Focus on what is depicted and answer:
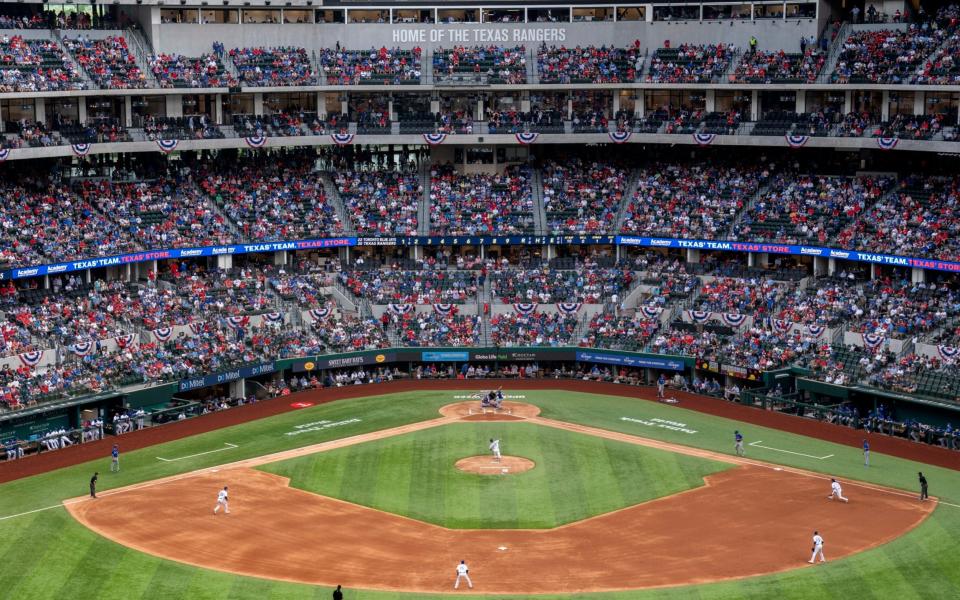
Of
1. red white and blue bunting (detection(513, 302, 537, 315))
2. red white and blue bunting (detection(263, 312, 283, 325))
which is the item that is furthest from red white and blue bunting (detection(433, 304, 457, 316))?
red white and blue bunting (detection(263, 312, 283, 325))

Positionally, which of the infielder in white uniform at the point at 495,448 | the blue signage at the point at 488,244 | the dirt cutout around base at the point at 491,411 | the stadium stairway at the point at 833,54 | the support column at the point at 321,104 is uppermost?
the stadium stairway at the point at 833,54

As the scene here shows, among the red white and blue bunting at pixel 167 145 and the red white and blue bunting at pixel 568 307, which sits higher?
the red white and blue bunting at pixel 167 145

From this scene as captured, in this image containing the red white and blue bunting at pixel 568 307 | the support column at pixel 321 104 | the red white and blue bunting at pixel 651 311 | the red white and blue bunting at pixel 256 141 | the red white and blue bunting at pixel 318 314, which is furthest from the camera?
the support column at pixel 321 104

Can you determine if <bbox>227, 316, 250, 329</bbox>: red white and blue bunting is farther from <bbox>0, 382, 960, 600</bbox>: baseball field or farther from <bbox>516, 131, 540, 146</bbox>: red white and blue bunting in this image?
<bbox>516, 131, 540, 146</bbox>: red white and blue bunting

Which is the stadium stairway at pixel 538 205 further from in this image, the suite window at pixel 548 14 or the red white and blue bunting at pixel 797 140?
the red white and blue bunting at pixel 797 140

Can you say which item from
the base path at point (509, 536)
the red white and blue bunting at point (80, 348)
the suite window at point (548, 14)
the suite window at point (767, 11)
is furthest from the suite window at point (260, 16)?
the base path at point (509, 536)

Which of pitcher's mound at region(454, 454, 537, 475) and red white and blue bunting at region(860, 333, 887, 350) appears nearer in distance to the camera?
pitcher's mound at region(454, 454, 537, 475)
